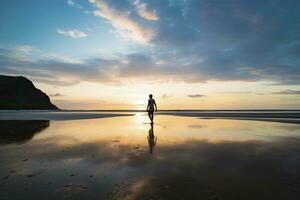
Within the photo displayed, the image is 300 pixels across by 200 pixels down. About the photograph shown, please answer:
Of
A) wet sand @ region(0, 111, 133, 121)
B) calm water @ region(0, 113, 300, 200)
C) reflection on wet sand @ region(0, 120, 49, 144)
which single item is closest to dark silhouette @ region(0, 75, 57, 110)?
wet sand @ region(0, 111, 133, 121)

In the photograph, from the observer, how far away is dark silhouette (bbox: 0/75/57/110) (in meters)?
117

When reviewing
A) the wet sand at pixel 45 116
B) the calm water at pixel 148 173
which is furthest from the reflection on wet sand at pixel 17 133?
the wet sand at pixel 45 116

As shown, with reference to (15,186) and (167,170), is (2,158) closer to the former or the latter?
(15,186)

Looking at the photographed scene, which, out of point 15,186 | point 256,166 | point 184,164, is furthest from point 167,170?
point 15,186

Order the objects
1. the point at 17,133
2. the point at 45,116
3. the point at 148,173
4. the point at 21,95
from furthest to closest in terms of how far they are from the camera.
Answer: the point at 21,95 → the point at 45,116 → the point at 17,133 → the point at 148,173

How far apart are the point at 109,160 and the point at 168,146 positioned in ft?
12.0

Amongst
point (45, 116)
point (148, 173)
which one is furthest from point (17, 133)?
point (45, 116)

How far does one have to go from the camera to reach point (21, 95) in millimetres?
128500

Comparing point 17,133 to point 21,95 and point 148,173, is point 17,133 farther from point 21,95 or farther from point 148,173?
point 21,95

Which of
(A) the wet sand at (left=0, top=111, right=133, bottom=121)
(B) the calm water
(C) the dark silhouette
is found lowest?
(B) the calm water

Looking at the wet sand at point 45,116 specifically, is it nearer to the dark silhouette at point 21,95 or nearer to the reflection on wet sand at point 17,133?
the reflection on wet sand at point 17,133

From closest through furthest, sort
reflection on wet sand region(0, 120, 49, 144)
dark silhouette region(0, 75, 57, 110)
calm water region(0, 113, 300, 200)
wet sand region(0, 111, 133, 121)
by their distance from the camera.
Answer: calm water region(0, 113, 300, 200) < reflection on wet sand region(0, 120, 49, 144) < wet sand region(0, 111, 133, 121) < dark silhouette region(0, 75, 57, 110)

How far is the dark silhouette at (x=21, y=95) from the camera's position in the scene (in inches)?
4624

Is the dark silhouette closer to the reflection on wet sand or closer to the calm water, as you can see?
the reflection on wet sand
